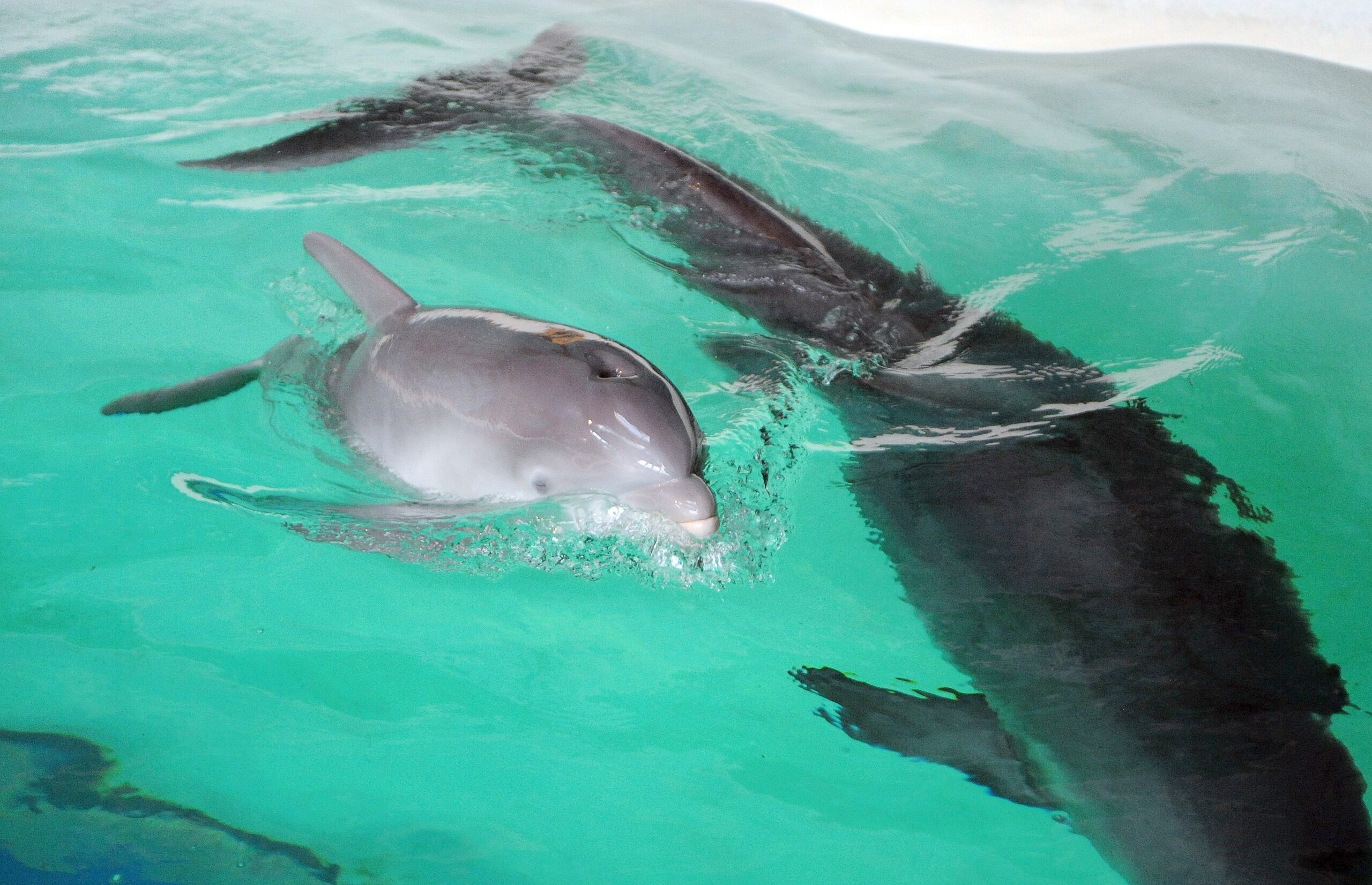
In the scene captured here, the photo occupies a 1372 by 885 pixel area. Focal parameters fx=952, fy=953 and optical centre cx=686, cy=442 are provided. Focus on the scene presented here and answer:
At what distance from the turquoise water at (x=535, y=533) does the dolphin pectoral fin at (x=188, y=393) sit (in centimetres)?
9

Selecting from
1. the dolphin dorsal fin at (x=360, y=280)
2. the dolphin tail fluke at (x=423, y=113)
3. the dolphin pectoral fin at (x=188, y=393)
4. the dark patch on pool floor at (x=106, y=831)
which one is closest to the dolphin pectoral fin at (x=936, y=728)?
the dark patch on pool floor at (x=106, y=831)

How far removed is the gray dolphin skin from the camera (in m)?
2.79

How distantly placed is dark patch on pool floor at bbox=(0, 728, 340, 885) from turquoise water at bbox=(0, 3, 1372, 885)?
0.5 inches

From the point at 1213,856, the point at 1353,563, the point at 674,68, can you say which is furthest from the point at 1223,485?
the point at 674,68

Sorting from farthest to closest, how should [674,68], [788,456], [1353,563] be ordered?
[674,68] < [788,456] < [1353,563]

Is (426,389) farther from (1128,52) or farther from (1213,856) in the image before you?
(1128,52)

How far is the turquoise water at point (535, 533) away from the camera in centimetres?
292

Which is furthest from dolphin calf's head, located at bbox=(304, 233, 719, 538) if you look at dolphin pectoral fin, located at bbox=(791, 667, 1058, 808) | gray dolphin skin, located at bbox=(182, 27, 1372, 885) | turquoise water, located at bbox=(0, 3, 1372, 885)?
gray dolphin skin, located at bbox=(182, 27, 1372, 885)

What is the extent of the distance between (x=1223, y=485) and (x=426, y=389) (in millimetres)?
2854

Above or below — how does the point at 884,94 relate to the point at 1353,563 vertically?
above

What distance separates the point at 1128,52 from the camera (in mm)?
7301

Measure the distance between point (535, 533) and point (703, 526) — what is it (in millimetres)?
690

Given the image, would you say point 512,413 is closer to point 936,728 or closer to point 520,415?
point 520,415

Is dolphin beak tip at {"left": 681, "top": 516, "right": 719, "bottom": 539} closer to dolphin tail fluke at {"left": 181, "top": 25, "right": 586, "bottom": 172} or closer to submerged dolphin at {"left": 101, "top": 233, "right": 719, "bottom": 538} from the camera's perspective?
submerged dolphin at {"left": 101, "top": 233, "right": 719, "bottom": 538}
